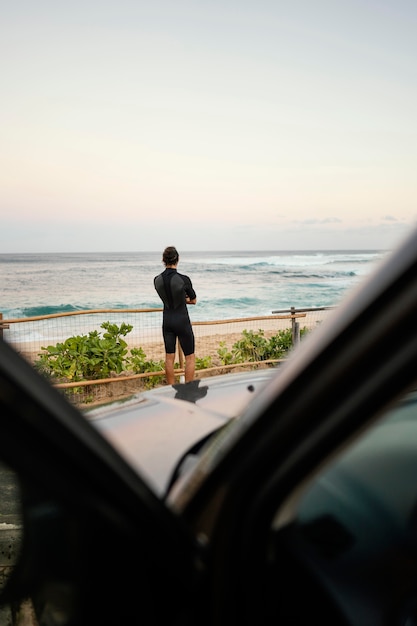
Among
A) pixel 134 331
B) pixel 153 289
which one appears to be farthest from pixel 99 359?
pixel 153 289

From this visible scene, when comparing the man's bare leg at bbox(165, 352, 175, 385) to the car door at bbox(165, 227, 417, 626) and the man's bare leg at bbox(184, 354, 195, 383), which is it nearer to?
the man's bare leg at bbox(184, 354, 195, 383)

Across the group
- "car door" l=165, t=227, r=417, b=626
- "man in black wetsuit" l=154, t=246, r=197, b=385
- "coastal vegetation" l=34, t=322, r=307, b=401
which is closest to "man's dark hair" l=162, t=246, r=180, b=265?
"man in black wetsuit" l=154, t=246, r=197, b=385

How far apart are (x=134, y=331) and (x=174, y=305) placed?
2.35m

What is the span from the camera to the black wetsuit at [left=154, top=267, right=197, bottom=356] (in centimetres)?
834

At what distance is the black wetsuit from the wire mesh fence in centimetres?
63

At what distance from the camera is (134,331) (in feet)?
34.6

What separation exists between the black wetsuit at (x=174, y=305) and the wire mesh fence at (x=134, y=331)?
0.63 meters

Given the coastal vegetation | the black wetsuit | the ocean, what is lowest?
the ocean

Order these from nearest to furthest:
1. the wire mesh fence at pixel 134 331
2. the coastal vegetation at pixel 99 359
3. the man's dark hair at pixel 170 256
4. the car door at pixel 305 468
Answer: the car door at pixel 305 468, the man's dark hair at pixel 170 256, the wire mesh fence at pixel 134 331, the coastal vegetation at pixel 99 359

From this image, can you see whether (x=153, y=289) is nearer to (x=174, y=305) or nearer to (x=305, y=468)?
(x=174, y=305)

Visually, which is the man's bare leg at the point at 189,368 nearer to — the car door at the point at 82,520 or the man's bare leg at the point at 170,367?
the man's bare leg at the point at 170,367

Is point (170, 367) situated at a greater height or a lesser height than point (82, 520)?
lesser

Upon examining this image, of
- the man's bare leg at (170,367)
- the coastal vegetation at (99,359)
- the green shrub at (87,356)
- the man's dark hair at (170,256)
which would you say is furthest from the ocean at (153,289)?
the man's dark hair at (170,256)

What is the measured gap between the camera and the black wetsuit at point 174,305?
8336 mm
